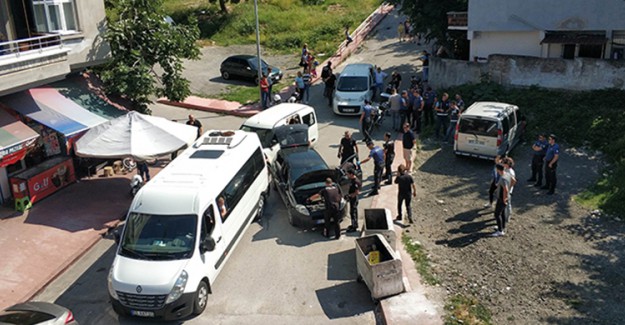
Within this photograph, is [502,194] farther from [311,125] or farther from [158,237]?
[311,125]

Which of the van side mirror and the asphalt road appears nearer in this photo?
the asphalt road

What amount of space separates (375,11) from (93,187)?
27.8 meters

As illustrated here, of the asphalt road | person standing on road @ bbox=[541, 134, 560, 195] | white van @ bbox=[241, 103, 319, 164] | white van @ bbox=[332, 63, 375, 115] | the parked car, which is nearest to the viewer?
the parked car

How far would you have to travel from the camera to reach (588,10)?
23.0 m

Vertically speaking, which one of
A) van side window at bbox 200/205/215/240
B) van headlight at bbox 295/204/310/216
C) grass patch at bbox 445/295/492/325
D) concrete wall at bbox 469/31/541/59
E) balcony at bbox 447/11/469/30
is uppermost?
balcony at bbox 447/11/469/30

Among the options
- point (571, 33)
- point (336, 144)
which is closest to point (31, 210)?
point (336, 144)

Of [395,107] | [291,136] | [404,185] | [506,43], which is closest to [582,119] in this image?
[395,107]

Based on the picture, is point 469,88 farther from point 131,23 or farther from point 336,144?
point 131,23

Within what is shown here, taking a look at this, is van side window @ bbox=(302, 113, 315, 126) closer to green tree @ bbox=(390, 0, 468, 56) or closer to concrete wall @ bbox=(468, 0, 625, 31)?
green tree @ bbox=(390, 0, 468, 56)

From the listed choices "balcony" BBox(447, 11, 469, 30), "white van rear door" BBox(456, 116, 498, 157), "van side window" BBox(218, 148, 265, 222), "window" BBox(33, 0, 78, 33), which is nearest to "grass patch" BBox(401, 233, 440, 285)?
"van side window" BBox(218, 148, 265, 222)

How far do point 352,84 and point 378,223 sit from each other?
1222 centimetres

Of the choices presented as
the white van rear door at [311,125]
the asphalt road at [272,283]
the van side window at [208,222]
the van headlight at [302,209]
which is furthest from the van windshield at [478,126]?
the van side window at [208,222]

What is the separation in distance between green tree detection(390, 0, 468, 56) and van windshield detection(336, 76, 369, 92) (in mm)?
4745

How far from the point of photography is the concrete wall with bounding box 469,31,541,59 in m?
Answer: 25.0
